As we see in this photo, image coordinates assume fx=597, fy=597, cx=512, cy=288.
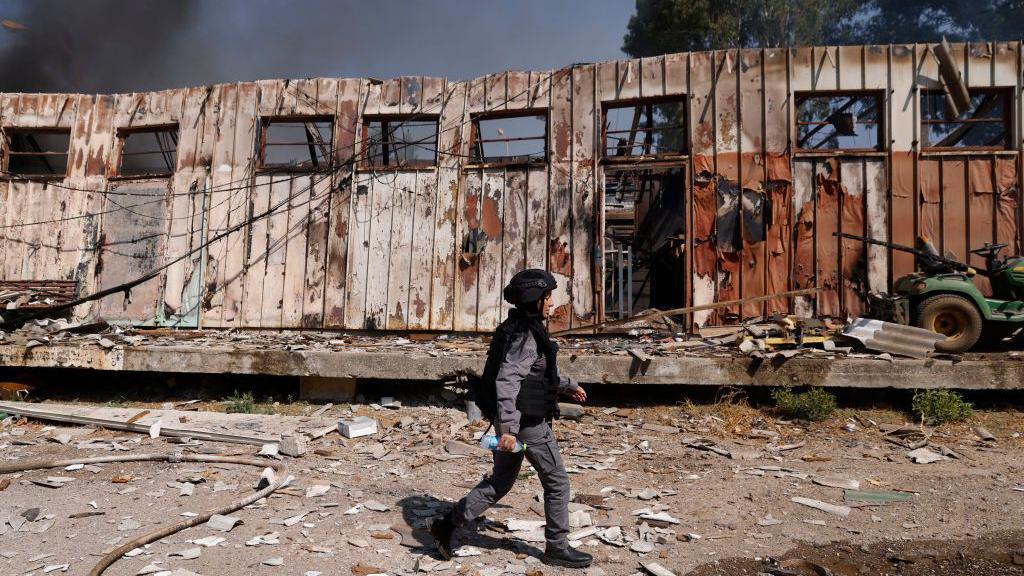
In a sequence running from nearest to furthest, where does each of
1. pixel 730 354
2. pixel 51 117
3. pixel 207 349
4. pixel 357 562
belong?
pixel 357 562 → pixel 730 354 → pixel 207 349 → pixel 51 117

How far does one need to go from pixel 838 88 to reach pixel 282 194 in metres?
8.82

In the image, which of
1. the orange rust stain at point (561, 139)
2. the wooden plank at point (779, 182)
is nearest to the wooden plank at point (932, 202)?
the wooden plank at point (779, 182)

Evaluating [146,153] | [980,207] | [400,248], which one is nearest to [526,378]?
[400,248]

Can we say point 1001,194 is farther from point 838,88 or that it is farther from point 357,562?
point 357,562

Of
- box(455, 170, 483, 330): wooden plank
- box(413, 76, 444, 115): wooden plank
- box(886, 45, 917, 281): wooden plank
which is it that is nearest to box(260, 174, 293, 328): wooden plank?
box(413, 76, 444, 115): wooden plank

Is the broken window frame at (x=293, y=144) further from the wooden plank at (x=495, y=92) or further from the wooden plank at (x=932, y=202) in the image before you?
the wooden plank at (x=932, y=202)

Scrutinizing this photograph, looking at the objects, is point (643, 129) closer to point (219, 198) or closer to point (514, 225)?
point (514, 225)

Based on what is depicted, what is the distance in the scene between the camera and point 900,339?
671cm

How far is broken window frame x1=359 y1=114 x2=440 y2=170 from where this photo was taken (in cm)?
979

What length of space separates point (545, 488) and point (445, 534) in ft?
2.14

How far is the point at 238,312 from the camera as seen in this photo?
33.0 ft

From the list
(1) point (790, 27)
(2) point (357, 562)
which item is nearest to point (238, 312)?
(2) point (357, 562)

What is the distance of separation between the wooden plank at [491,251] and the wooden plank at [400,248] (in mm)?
1186

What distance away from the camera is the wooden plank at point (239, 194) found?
33.1ft
